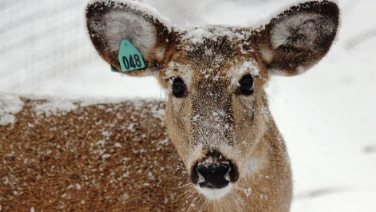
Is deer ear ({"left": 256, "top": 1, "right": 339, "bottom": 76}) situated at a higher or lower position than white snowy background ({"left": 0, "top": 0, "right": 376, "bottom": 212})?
lower

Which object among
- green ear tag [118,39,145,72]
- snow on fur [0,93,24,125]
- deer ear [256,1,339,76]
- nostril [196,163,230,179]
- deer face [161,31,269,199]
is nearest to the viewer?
nostril [196,163,230,179]

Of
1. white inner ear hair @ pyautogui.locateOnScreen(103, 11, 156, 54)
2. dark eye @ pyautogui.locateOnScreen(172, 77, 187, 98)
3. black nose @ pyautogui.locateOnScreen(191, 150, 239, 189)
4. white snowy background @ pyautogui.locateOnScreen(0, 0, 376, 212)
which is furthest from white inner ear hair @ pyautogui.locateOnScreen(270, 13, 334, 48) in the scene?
white snowy background @ pyautogui.locateOnScreen(0, 0, 376, 212)

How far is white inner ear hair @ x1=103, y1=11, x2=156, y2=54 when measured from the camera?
399 centimetres

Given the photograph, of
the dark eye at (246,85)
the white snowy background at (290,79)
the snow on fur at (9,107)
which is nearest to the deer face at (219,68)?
the dark eye at (246,85)

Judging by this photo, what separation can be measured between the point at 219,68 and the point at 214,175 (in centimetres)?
74

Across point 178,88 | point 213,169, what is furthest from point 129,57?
point 213,169

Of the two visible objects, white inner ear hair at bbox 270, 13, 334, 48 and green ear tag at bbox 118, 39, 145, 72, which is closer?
white inner ear hair at bbox 270, 13, 334, 48

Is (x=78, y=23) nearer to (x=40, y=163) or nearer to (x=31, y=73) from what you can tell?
(x=31, y=73)

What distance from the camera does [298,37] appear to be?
4086 millimetres

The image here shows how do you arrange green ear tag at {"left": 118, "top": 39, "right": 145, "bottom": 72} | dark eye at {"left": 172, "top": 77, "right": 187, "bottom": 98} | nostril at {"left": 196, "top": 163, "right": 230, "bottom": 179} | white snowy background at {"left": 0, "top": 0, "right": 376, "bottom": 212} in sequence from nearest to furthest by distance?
nostril at {"left": 196, "top": 163, "right": 230, "bottom": 179}
dark eye at {"left": 172, "top": 77, "right": 187, "bottom": 98}
green ear tag at {"left": 118, "top": 39, "right": 145, "bottom": 72}
white snowy background at {"left": 0, "top": 0, "right": 376, "bottom": 212}

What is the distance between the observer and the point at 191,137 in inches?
140

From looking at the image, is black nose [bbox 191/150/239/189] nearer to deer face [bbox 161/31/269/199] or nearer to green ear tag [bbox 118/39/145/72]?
deer face [bbox 161/31/269/199]

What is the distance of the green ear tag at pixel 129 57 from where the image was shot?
4.11m

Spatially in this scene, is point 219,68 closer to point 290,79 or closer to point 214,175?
point 214,175
